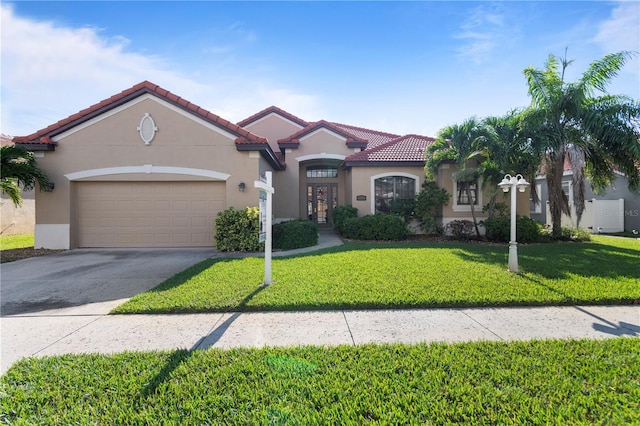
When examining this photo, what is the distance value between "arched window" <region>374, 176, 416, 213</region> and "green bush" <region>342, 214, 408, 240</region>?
1.85 meters

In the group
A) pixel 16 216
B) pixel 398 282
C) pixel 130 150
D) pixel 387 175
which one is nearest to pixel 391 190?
pixel 387 175

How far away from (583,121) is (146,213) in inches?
651

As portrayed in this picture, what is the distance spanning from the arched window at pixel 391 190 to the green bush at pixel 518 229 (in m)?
3.90

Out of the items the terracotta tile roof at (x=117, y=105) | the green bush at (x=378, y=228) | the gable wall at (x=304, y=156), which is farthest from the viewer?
the gable wall at (x=304, y=156)

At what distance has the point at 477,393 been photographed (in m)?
2.65

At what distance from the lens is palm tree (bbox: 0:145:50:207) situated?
9.31 metres

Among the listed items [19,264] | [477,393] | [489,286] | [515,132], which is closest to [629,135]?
[515,132]

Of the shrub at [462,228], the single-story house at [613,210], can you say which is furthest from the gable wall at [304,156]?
the single-story house at [613,210]

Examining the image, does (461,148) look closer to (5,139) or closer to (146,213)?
(146,213)

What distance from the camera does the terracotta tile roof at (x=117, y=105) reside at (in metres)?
10.2

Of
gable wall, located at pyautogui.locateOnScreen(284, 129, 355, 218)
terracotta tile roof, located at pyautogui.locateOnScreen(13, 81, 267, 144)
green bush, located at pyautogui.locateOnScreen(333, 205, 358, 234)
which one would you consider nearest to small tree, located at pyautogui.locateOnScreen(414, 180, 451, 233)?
green bush, located at pyautogui.locateOnScreen(333, 205, 358, 234)

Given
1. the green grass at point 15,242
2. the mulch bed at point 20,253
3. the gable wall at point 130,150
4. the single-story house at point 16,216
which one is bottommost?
the mulch bed at point 20,253

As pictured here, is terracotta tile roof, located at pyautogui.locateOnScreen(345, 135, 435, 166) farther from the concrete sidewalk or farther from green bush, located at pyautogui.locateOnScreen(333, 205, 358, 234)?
the concrete sidewalk

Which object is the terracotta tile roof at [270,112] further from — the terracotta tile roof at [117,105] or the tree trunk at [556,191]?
the tree trunk at [556,191]
